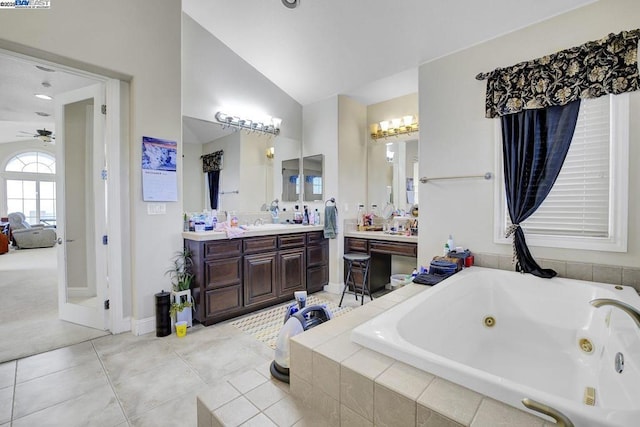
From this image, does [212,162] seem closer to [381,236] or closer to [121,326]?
[121,326]

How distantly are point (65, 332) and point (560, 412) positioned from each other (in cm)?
357

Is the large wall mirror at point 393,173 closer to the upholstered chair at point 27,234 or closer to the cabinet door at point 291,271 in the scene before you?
the cabinet door at point 291,271

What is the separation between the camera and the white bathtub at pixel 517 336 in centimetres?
111

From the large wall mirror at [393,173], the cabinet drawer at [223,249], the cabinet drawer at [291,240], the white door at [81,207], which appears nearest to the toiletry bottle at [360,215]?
the large wall mirror at [393,173]

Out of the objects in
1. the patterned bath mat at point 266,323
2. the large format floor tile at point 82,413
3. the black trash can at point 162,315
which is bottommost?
the large format floor tile at point 82,413

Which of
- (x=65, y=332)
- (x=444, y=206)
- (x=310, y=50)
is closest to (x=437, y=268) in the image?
(x=444, y=206)

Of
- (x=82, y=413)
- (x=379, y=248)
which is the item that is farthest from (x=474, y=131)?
Answer: (x=82, y=413)

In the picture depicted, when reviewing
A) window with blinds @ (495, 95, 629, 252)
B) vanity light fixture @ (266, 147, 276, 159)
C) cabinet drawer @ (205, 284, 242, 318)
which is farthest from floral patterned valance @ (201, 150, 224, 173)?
window with blinds @ (495, 95, 629, 252)

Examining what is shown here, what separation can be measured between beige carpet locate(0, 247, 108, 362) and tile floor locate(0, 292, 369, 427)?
0.70 feet

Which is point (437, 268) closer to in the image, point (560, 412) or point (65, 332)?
point (560, 412)

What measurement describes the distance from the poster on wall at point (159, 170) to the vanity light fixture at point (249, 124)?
2.63 feet

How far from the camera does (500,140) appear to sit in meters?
2.52

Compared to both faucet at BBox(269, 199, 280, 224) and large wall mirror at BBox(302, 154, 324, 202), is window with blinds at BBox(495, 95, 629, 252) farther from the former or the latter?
faucet at BBox(269, 199, 280, 224)

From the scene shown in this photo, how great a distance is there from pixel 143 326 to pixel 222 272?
815 millimetres
